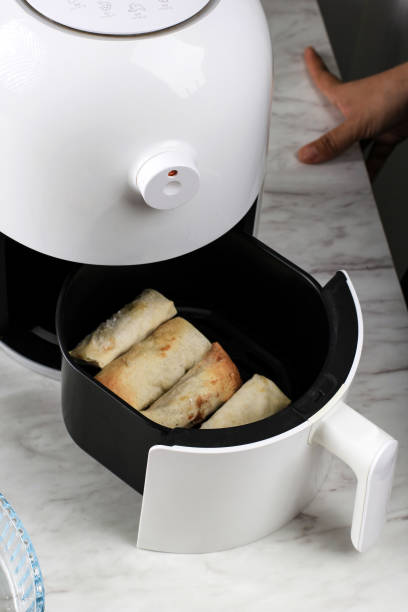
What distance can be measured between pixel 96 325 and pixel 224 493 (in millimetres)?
203

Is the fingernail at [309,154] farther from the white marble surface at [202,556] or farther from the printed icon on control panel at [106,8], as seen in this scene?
the printed icon on control panel at [106,8]

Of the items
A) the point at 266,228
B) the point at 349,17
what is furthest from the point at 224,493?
the point at 349,17

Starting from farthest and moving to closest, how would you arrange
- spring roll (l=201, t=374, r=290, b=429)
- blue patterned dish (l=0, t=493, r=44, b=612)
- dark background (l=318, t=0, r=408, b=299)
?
dark background (l=318, t=0, r=408, b=299), spring roll (l=201, t=374, r=290, b=429), blue patterned dish (l=0, t=493, r=44, b=612)

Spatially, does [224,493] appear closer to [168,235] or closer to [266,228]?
[168,235]

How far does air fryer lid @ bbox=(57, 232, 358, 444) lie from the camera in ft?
1.90

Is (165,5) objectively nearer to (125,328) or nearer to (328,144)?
(125,328)

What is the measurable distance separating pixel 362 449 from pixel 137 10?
0.31 m

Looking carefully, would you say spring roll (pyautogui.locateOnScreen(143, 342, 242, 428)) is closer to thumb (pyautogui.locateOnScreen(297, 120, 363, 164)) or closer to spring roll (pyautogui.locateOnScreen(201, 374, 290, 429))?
spring roll (pyautogui.locateOnScreen(201, 374, 290, 429))

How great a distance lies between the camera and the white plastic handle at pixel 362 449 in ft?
1.88

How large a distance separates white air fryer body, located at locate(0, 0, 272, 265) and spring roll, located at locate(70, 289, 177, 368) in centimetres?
10

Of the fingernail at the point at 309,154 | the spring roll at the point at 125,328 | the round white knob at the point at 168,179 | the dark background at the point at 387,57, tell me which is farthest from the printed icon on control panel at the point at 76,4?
the dark background at the point at 387,57

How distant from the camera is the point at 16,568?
0.55 meters

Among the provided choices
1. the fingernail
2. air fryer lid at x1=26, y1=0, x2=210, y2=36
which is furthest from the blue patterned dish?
the fingernail

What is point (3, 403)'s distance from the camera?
0.73m
